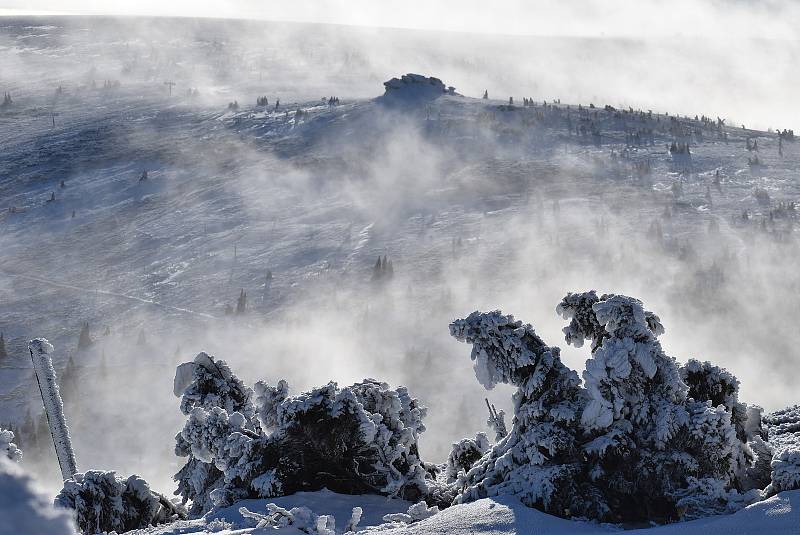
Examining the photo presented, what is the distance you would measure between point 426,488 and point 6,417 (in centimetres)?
5374

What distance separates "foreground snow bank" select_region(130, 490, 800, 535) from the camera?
12.7 meters

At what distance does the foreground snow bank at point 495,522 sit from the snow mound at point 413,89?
427 feet

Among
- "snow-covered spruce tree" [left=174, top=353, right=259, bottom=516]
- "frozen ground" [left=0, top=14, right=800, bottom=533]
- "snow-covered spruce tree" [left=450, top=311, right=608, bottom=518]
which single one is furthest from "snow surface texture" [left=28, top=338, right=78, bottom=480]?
"frozen ground" [left=0, top=14, right=800, bottom=533]

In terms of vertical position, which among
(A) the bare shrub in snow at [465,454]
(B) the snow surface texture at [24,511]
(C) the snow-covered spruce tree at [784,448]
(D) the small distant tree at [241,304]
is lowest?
(B) the snow surface texture at [24,511]

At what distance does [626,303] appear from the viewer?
58.2 ft

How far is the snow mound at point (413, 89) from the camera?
485ft

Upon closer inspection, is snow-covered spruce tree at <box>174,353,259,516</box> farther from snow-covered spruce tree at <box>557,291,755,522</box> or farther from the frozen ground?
the frozen ground

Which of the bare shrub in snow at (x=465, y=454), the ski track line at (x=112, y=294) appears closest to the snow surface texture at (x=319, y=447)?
the bare shrub in snow at (x=465, y=454)

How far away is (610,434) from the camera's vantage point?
1731 cm

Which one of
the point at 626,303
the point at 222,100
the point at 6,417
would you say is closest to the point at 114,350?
the point at 6,417

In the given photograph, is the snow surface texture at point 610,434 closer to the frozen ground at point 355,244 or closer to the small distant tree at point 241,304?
the frozen ground at point 355,244

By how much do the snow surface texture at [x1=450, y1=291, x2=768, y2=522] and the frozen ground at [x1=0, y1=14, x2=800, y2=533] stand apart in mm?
40108

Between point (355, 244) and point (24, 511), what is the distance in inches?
3651

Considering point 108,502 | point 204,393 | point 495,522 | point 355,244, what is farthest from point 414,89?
point 495,522
